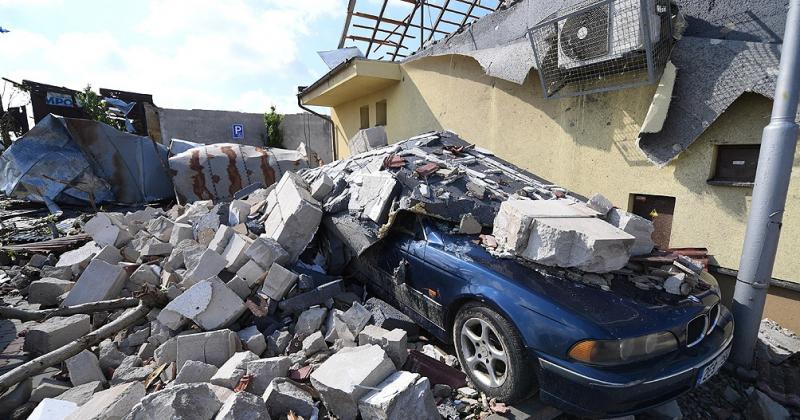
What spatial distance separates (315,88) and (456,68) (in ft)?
15.9

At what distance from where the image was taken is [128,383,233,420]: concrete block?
185 cm

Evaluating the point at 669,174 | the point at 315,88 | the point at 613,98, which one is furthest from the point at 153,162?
the point at 669,174

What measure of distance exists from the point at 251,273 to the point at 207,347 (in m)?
0.88

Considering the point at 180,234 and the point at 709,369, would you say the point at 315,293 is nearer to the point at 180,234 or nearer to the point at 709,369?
the point at 180,234

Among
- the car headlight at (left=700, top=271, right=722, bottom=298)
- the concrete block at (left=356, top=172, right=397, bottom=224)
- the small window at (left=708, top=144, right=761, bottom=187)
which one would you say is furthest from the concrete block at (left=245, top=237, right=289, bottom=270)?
the small window at (left=708, top=144, right=761, bottom=187)

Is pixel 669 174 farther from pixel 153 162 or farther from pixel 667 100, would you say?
pixel 153 162

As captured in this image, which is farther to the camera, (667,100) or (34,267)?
(34,267)

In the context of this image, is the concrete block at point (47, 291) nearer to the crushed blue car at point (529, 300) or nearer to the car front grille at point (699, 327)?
the crushed blue car at point (529, 300)

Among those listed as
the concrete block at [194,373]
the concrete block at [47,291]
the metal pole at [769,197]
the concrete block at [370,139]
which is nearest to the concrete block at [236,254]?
the concrete block at [194,373]

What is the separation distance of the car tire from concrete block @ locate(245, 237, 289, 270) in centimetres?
195

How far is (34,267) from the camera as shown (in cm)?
Answer: 460

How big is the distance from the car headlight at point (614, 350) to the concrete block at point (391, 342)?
111cm

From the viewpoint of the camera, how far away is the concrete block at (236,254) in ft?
11.6

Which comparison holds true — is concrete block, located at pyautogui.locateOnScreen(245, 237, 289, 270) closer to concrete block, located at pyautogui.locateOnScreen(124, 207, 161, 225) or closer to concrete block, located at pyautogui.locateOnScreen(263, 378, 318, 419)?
concrete block, located at pyautogui.locateOnScreen(263, 378, 318, 419)
